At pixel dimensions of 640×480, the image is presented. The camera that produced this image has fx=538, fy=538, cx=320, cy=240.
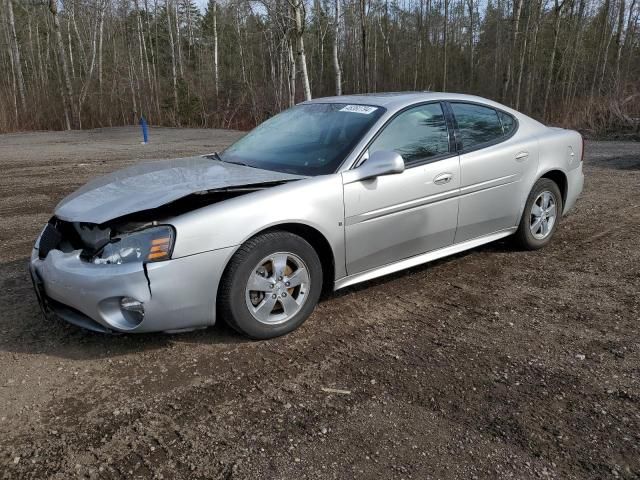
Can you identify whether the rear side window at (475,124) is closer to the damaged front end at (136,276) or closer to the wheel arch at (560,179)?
the wheel arch at (560,179)

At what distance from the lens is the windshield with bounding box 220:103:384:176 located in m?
3.93

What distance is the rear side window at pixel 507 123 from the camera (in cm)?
491

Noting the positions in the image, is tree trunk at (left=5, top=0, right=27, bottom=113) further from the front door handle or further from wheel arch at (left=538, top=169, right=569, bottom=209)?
the front door handle

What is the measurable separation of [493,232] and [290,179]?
7.02 ft

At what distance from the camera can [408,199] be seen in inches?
158

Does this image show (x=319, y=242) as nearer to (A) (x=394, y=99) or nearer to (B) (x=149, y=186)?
(B) (x=149, y=186)

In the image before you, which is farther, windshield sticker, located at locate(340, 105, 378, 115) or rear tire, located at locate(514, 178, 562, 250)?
rear tire, located at locate(514, 178, 562, 250)

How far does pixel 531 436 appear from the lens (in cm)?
256

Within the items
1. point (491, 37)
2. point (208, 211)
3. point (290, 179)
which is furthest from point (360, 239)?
point (491, 37)

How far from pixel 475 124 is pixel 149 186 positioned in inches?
111

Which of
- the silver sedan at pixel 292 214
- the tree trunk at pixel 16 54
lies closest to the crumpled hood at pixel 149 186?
the silver sedan at pixel 292 214

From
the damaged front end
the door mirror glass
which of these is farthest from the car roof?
the damaged front end

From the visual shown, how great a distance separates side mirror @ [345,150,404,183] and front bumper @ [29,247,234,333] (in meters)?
1.07

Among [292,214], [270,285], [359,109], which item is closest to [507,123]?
[359,109]
